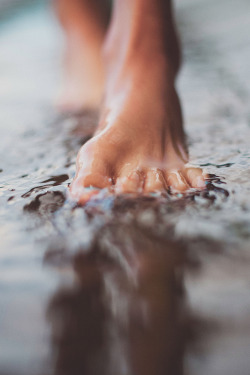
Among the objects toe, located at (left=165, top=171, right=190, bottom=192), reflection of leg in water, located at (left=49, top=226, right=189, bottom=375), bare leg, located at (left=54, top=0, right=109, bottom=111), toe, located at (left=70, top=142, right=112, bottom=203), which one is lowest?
reflection of leg in water, located at (left=49, top=226, right=189, bottom=375)

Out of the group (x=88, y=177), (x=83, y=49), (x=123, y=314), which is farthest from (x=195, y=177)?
(x=83, y=49)

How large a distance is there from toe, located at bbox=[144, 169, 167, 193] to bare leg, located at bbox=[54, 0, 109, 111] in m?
0.61

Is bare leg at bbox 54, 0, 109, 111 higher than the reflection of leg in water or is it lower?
higher

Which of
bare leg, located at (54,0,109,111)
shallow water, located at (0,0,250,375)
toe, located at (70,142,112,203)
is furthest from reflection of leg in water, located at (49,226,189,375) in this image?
bare leg, located at (54,0,109,111)

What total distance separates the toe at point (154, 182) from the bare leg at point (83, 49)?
613 mm

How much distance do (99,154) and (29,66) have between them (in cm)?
126

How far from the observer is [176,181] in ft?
1.88

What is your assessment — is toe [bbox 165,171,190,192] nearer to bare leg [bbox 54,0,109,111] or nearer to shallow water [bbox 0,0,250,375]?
shallow water [bbox 0,0,250,375]

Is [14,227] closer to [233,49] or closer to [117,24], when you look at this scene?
[117,24]

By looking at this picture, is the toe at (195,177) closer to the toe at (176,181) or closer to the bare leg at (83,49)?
the toe at (176,181)

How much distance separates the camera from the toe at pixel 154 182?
21.8 inches

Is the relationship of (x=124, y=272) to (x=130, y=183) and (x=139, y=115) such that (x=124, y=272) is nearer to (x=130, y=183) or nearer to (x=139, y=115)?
(x=130, y=183)

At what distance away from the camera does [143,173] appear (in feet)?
1.98

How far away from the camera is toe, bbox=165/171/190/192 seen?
549mm
